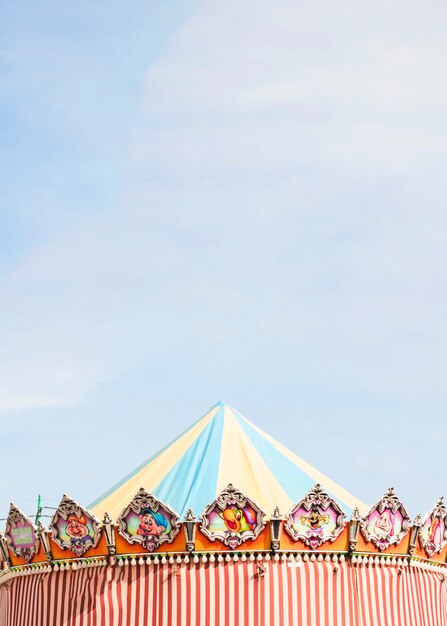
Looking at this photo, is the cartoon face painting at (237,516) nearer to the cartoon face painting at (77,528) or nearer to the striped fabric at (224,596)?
the striped fabric at (224,596)

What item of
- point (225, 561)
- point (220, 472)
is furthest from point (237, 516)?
point (220, 472)

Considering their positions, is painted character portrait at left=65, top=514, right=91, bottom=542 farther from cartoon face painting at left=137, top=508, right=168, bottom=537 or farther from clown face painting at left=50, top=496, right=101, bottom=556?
cartoon face painting at left=137, top=508, right=168, bottom=537

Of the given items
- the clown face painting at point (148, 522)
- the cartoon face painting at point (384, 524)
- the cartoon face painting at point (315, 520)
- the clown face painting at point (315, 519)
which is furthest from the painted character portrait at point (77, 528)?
the cartoon face painting at point (384, 524)

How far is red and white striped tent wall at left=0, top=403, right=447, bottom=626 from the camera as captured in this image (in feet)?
59.4

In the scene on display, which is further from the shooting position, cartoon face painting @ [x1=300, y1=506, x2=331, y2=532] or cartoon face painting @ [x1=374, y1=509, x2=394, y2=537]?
cartoon face painting @ [x1=374, y1=509, x2=394, y2=537]

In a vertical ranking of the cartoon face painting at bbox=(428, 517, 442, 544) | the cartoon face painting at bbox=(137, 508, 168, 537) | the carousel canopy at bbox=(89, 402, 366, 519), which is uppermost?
the carousel canopy at bbox=(89, 402, 366, 519)

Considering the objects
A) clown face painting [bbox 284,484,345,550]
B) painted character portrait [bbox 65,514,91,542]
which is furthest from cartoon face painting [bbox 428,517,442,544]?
painted character portrait [bbox 65,514,91,542]

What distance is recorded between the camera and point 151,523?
1820 cm

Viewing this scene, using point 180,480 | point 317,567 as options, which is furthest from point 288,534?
point 180,480

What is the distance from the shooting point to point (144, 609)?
18203mm

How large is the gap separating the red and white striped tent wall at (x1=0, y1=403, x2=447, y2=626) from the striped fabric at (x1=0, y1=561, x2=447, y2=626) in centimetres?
2

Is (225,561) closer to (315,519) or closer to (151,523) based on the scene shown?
(151,523)

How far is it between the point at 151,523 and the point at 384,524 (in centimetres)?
448

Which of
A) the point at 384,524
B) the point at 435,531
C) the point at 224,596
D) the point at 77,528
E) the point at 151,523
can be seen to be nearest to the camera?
the point at 224,596
